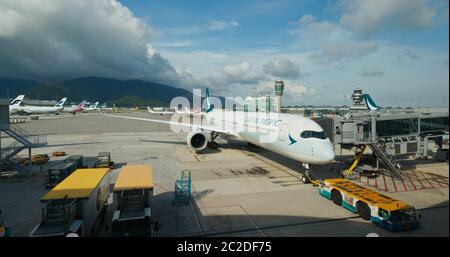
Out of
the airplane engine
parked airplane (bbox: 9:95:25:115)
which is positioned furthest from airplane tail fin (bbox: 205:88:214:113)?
parked airplane (bbox: 9:95:25:115)

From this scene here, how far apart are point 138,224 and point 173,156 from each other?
18.1m

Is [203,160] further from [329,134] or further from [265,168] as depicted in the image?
[329,134]

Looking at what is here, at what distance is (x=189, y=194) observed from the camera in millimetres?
15852

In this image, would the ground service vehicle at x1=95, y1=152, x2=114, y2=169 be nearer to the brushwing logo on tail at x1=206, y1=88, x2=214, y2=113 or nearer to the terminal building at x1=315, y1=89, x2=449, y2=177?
the terminal building at x1=315, y1=89, x2=449, y2=177

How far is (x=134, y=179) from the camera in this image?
1288cm

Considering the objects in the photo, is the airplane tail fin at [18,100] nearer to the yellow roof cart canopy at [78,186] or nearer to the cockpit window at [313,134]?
the yellow roof cart canopy at [78,186]

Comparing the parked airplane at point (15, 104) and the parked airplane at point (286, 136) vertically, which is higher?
the parked airplane at point (15, 104)

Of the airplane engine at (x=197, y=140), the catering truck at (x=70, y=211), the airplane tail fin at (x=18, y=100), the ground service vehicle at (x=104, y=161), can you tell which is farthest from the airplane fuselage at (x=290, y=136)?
the airplane tail fin at (x=18, y=100)

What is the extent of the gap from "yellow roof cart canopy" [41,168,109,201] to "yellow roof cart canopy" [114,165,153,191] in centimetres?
91

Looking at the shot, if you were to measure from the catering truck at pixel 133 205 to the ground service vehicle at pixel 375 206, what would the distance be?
29.6 feet

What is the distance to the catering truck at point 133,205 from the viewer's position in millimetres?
10014

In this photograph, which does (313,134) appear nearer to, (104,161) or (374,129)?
(374,129)

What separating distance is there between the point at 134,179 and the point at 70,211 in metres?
3.20
